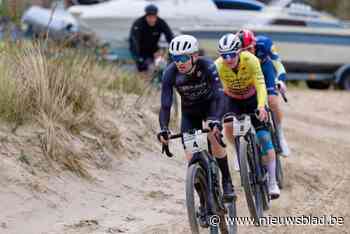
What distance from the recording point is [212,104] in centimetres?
839

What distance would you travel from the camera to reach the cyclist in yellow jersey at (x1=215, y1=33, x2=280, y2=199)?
901 centimetres

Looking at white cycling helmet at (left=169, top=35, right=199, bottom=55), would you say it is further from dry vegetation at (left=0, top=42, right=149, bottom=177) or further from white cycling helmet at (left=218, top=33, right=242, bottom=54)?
dry vegetation at (left=0, top=42, right=149, bottom=177)

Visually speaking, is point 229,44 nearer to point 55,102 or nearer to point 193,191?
point 193,191

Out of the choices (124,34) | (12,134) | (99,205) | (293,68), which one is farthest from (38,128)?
(293,68)

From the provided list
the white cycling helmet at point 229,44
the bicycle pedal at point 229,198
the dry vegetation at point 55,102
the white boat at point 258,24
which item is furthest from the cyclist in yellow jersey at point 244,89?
the white boat at point 258,24

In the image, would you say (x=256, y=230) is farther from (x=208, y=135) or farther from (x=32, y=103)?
(x=32, y=103)

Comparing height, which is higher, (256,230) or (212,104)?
(212,104)

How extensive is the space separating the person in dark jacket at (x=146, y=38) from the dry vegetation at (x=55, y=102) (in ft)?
10.4

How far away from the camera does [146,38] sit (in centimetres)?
1442

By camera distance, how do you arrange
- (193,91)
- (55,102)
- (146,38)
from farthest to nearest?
(146,38) → (55,102) → (193,91)

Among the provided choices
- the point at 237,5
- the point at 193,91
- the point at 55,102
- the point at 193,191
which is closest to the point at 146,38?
the point at 55,102

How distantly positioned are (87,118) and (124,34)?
28.9ft

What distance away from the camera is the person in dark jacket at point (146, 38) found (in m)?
14.4

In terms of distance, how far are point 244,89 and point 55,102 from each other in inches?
78.9
